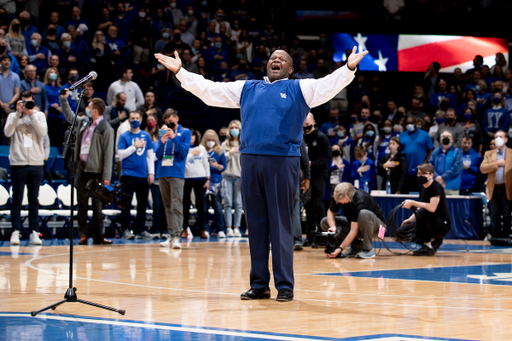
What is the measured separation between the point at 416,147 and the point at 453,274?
284 inches

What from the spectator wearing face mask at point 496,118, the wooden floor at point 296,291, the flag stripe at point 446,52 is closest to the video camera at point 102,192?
the wooden floor at point 296,291

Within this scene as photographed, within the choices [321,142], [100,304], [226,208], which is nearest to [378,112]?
[226,208]

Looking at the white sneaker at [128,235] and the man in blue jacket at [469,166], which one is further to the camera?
the man in blue jacket at [469,166]

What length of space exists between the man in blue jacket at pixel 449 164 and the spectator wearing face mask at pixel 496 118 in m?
2.35

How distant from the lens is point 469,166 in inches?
529

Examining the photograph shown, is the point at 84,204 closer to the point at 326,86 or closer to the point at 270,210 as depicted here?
the point at 270,210

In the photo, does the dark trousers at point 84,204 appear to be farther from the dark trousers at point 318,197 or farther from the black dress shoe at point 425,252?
the black dress shoe at point 425,252

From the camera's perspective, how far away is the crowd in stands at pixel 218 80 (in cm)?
1240

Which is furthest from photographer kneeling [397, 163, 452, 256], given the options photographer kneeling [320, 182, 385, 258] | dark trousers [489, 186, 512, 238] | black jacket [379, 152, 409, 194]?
black jacket [379, 152, 409, 194]

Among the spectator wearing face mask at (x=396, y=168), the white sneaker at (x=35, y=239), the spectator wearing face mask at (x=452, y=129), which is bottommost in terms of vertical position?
the white sneaker at (x=35, y=239)

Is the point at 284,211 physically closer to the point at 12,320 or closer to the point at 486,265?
the point at 12,320

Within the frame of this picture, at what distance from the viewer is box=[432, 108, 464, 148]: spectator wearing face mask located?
14.4 meters

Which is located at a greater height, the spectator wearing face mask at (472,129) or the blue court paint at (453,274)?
the spectator wearing face mask at (472,129)

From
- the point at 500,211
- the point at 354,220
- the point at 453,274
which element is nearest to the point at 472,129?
the point at 500,211
